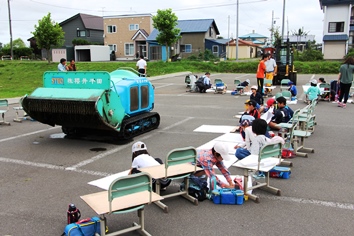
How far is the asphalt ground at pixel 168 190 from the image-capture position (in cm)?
445

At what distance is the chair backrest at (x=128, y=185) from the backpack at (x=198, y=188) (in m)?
1.31

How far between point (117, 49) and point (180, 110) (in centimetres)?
3968

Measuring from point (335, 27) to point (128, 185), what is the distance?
4873 cm

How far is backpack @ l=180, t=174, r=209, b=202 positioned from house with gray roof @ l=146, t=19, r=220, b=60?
42.2 metres

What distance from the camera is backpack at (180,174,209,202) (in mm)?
5223

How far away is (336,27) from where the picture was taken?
151ft

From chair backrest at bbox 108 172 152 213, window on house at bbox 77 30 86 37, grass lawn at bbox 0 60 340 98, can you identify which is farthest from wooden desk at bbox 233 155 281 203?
window on house at bbox 77 30 86 37

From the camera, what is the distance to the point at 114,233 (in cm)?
402

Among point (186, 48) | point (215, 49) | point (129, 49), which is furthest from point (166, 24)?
point (129, 49)

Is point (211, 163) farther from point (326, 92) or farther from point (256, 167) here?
point (326, 92)

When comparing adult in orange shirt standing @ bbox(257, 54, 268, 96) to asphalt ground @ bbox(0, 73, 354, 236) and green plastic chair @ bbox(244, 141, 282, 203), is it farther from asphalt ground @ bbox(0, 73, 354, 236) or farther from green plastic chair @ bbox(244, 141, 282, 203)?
green plastic chair @ bbox(244, 141, 282, 203)

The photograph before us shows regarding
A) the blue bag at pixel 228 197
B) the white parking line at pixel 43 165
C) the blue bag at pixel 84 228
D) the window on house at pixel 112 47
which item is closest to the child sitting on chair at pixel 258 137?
the blue bag at pixel 228 197

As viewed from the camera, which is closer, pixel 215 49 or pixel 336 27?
pixel 336 27

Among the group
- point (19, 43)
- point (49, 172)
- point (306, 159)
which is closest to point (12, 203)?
point (49, 172)
